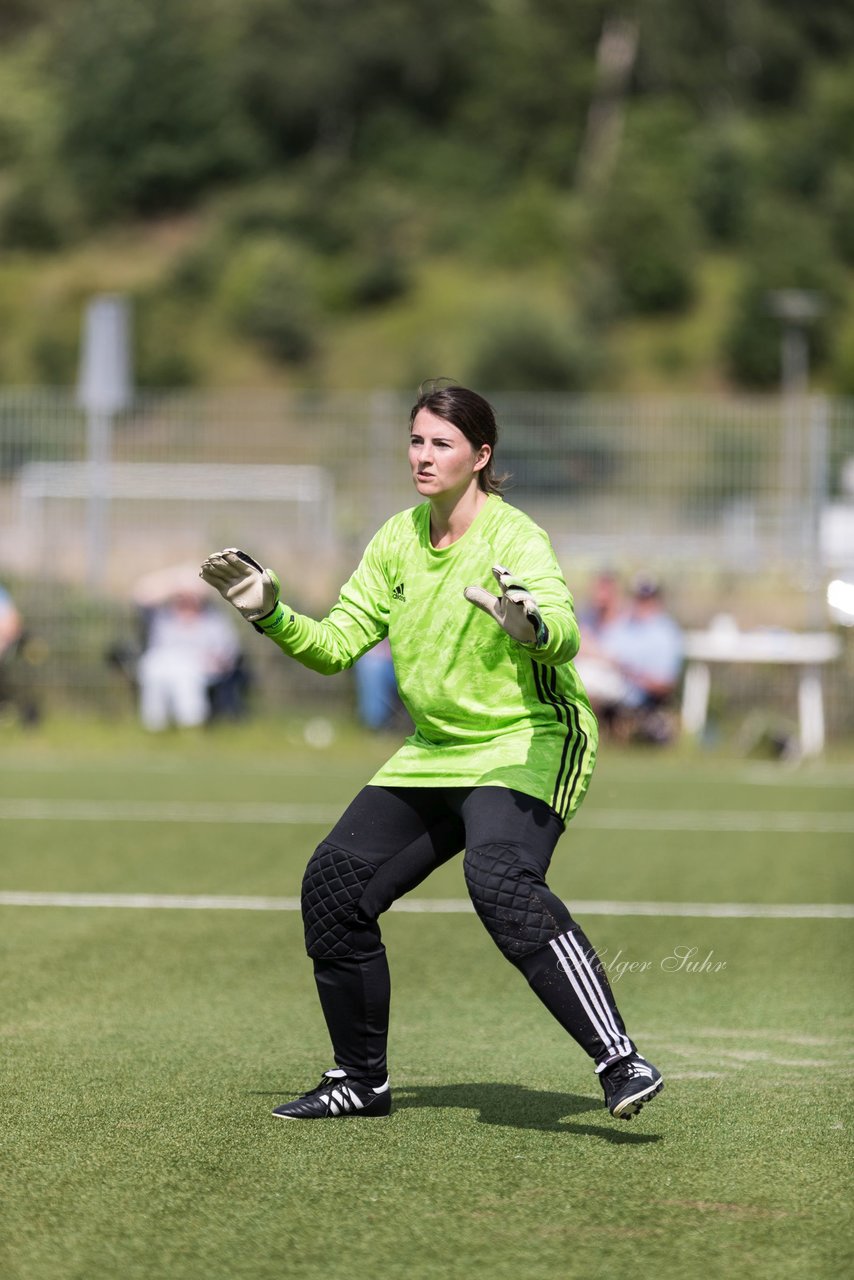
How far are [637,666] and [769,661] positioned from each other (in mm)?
1630

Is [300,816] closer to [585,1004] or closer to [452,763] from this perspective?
[452,763]

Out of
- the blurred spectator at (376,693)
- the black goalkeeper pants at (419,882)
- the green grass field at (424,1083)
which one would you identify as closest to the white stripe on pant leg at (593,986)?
the black goalkeeper pants at (419,882)

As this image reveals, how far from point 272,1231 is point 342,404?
15.7 metres

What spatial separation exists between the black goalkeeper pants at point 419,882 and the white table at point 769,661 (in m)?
13.2

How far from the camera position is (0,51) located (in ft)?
350

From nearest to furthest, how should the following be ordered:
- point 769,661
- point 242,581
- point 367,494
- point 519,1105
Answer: point 242,581 < point 519,1105 < point 769,661 < point 367,494

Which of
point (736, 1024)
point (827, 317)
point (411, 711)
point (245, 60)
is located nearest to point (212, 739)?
point (736, 1024)

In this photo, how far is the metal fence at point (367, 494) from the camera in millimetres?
18578

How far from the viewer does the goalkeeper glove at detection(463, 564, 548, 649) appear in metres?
4.42

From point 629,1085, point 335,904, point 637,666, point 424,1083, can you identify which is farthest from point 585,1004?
point 637,666

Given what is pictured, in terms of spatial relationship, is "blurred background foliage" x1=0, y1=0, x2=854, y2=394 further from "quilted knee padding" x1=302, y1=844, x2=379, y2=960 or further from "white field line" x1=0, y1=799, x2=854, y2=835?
"quilted knee padding" x1=302, y1=844, x2=379, y2=960

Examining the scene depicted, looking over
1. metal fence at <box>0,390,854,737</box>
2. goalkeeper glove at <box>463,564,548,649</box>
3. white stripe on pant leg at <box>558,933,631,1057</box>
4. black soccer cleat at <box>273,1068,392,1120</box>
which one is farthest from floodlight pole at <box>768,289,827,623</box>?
goalkeeper glove at <box>463,564,548,649</box>

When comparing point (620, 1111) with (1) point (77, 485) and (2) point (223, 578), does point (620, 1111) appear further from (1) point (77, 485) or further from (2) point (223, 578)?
(1) point (77, 485)

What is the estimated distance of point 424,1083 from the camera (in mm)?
5598
